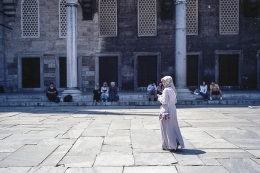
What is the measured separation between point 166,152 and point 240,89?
46.6 feet

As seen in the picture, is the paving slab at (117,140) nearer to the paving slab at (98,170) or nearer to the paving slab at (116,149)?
the paving slab at (116,149)

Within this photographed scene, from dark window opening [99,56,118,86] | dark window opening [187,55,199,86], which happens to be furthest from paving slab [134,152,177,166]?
dark window opening [187,55,199,86]

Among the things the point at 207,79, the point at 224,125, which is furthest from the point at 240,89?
the point at 224,125

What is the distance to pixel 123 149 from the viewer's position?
448 cm

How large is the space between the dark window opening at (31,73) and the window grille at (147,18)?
287 inches

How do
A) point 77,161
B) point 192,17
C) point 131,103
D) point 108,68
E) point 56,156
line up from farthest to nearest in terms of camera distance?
point 108,68 < point 192,17 < point 131,103 < point 56,156 < point 77,161

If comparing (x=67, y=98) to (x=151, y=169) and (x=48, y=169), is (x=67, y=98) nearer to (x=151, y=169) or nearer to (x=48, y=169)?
(x=48, y=169)

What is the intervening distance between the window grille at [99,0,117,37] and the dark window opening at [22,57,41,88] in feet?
15.9

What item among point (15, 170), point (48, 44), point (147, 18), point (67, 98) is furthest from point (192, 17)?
point (15, 170)

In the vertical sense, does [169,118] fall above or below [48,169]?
above

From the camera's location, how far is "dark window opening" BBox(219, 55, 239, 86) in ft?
55.5

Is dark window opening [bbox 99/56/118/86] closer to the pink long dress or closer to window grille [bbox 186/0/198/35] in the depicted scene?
window grille [bbox 186/0/198/35]

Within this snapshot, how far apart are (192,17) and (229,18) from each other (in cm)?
239

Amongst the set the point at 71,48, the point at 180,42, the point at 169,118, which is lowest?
the point at 169,118
